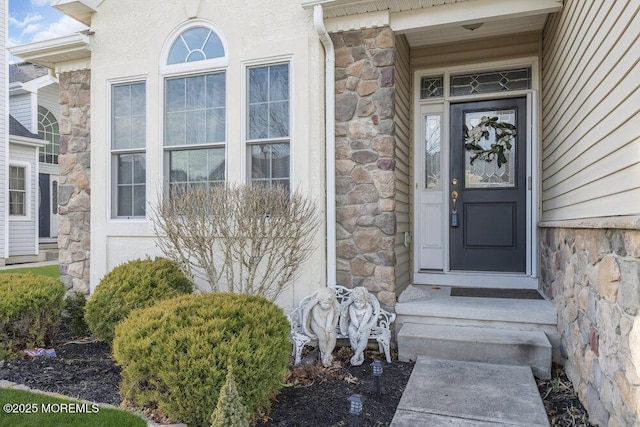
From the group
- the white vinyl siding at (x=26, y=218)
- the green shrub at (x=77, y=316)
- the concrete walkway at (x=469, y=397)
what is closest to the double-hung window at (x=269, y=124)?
the concrete walkway at (x=469, y=397)

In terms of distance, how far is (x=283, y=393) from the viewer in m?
2.92

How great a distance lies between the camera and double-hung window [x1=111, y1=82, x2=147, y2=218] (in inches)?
185

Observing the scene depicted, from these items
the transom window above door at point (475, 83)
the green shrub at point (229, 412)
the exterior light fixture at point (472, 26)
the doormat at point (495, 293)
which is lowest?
the green shrub at point (229, 412)

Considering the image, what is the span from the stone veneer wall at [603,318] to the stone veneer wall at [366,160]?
4.52 ft

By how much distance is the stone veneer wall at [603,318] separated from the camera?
6.37 feet

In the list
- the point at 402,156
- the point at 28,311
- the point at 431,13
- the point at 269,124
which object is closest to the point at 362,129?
the point at 402,156

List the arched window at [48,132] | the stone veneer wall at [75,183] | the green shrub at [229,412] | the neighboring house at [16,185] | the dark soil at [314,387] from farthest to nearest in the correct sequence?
the arched window at [48,132] < the neighboring house at [16,185] < the stone veneer wall at [75,183] < the dark soil at [314,387] < the green shrub at [229,412]

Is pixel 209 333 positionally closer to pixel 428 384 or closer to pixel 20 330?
pixel 428 384

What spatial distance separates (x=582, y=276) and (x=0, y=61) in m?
12.9

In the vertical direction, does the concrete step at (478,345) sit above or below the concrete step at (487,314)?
below

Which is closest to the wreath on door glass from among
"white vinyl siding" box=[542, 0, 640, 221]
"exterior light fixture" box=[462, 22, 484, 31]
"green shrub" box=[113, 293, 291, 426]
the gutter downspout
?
"white vinyl siding" box=[542, 0, 640, 221]

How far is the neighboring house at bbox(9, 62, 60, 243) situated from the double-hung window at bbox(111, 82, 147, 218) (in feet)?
28.6

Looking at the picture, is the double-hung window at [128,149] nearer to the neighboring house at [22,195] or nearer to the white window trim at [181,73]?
the white window trim at [181,73]

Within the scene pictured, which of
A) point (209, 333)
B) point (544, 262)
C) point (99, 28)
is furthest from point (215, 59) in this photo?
point (544, 262)
